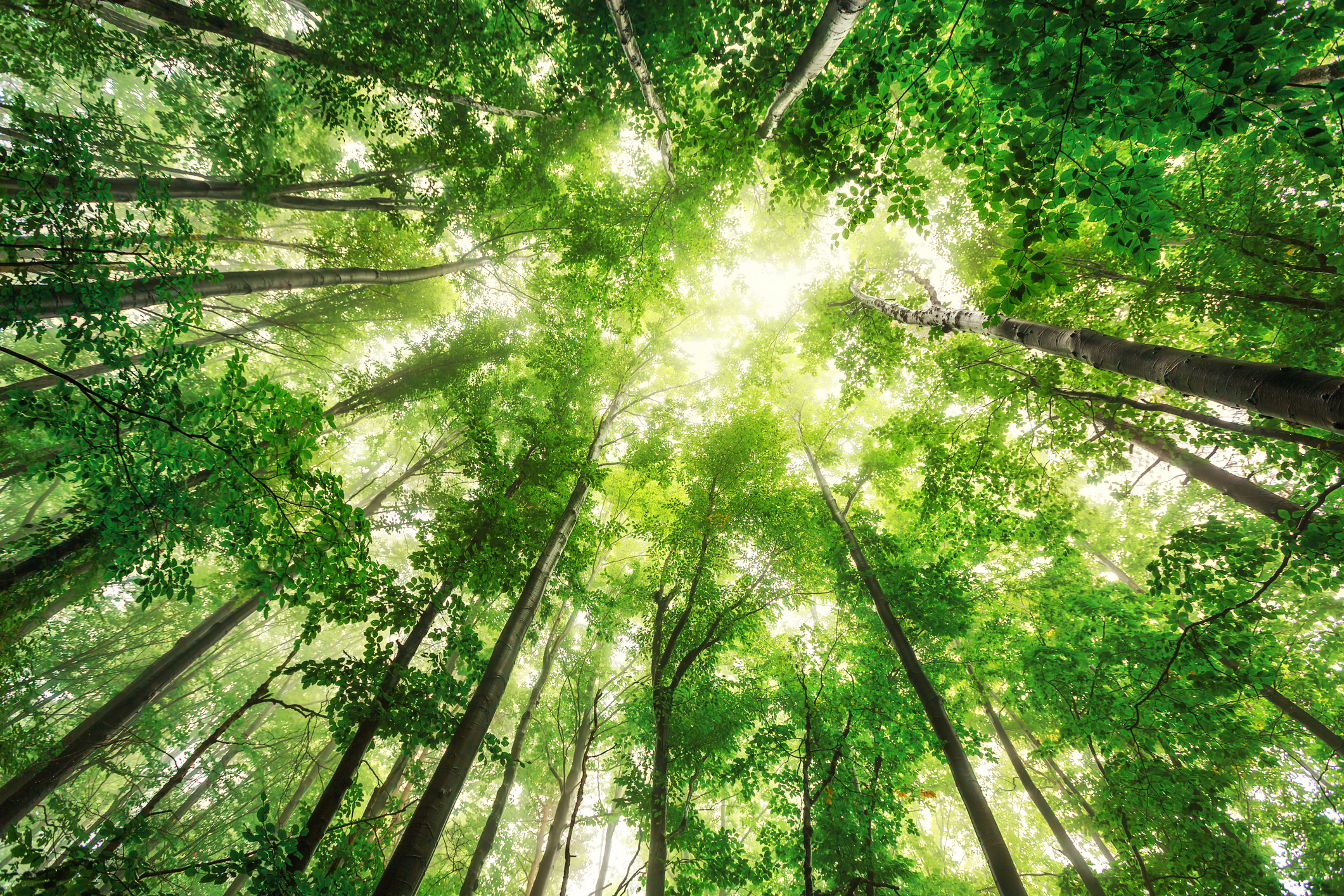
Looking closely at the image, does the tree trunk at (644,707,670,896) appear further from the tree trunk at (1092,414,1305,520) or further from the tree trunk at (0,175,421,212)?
the tree trunk at (0,175,421,212)

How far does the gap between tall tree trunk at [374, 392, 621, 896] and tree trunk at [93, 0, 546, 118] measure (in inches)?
253

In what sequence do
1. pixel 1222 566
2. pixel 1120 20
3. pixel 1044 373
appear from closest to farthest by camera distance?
pixel 1120 20 < pixel 1222 566 < pixel 1044 373

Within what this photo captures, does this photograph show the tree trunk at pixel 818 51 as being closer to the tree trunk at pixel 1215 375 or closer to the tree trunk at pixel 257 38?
the tree trunk at pixel 1215 375

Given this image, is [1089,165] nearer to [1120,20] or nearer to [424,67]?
[1120,20]

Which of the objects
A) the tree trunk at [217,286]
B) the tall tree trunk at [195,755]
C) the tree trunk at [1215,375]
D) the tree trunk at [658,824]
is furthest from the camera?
the tree trunk at [658,824]

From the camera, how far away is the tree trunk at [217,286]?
293cm

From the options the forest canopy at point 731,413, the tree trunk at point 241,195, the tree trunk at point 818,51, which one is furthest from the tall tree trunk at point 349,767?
the tree trunk at point 818,51

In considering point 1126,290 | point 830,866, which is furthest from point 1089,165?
point 830,866

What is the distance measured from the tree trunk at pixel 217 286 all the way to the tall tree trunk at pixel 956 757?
9257 mm

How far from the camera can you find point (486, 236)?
9.01 metres

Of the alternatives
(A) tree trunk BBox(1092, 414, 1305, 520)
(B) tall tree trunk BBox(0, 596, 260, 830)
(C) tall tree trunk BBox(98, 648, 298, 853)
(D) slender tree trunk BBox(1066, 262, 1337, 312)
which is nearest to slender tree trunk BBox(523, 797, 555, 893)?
(B) tall tree trunk BBox(0, 596, 260, 830)

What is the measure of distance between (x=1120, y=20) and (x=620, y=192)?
6585mm

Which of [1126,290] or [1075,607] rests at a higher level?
[1126,290]

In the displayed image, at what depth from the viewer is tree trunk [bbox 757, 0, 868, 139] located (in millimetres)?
2805
